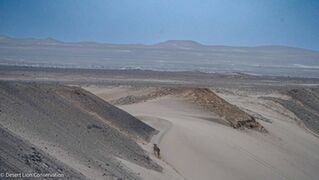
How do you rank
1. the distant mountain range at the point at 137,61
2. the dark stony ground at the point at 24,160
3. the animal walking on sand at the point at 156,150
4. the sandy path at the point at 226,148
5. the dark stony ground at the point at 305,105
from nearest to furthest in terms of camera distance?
the dark stony ground at the point at 24,160, the animal walking on sand at the point at 156,150, the sandy path at the point at 226,148, the dark stony ground at the point at 305,105, the distant mountain range at the point at 137,61

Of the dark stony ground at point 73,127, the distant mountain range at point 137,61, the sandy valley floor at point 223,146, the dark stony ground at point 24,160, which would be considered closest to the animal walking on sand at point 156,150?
the sandy valley floor at point 223,146

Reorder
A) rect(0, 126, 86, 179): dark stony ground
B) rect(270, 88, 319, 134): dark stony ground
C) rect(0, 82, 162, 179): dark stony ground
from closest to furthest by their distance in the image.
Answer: rect(0, 126, 86, 179): dark stony ground → rect(0, 82, 162, 179): dark stony ground → rect(270, 88, 319, 134): dark stony ground

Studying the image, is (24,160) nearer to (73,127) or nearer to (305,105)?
(73,127)

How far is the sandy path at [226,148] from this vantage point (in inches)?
524

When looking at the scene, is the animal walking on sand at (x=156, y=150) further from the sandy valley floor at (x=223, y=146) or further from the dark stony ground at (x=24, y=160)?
the dark stony ground at (x=24, y=160)

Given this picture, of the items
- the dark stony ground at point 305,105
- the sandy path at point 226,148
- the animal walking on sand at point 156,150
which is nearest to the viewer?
the animal walking on sand at point 156,150

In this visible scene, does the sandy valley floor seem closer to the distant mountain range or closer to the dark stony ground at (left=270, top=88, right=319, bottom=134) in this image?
the dark stony ground at (left=270, top=88, right=319, bottom=134)

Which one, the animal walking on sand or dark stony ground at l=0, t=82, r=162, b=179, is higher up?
dark stony ground at l=0, t=82, r=162, b=179

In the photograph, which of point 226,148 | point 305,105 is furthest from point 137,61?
point 226,148

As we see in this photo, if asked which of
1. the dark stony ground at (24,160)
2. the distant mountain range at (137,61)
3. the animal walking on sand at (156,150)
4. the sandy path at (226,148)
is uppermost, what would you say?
the distant mountain range at (137,61)

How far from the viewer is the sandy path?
43.7 feet

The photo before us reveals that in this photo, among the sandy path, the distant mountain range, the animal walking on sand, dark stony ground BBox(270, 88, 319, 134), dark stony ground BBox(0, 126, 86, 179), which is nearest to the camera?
dark stony ground BBox(0, 126, 86, 179)

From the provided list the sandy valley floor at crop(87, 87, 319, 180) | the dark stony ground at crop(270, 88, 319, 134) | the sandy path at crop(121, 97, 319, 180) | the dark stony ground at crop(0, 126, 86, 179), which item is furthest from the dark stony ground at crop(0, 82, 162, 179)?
the dark stony ground at crop(270, 88, 319, 134)

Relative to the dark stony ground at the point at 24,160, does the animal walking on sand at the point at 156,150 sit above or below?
below
